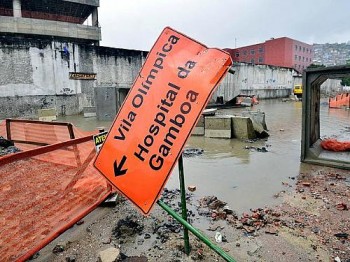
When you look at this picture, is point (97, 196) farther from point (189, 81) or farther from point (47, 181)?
point (189, 81)

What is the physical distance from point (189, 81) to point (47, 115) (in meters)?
15.4

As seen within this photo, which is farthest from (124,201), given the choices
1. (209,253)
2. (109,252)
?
(209,253)

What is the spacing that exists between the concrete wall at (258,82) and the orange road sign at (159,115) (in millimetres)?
23182

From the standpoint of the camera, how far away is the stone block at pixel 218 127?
9172 mm

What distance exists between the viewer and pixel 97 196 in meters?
3.80

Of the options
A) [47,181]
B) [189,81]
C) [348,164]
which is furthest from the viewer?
[348,164]

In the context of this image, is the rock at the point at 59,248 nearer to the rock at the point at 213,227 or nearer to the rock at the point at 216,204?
the rock at the point at 213,227

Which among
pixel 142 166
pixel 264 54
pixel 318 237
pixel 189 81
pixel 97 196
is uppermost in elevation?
pixel 264 54

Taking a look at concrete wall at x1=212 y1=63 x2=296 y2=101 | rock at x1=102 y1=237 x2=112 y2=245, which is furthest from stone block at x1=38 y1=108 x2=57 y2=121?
concrete wall at x1=212 y1=63 x2=296 y2=101

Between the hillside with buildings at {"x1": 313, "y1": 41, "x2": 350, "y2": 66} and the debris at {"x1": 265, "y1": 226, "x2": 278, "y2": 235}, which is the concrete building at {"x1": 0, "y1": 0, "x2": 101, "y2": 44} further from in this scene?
the hillside with buildings at {"x1": 313, "y1": 41, "x2": 350, "y2": 66}

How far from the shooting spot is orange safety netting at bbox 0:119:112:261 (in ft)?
8.14

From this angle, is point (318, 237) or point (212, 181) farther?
point (212, 181)

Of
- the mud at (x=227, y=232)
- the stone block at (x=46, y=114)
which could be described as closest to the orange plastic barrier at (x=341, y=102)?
the mud at (x=227, y=232)

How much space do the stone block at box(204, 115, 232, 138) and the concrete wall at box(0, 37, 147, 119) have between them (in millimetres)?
12703
